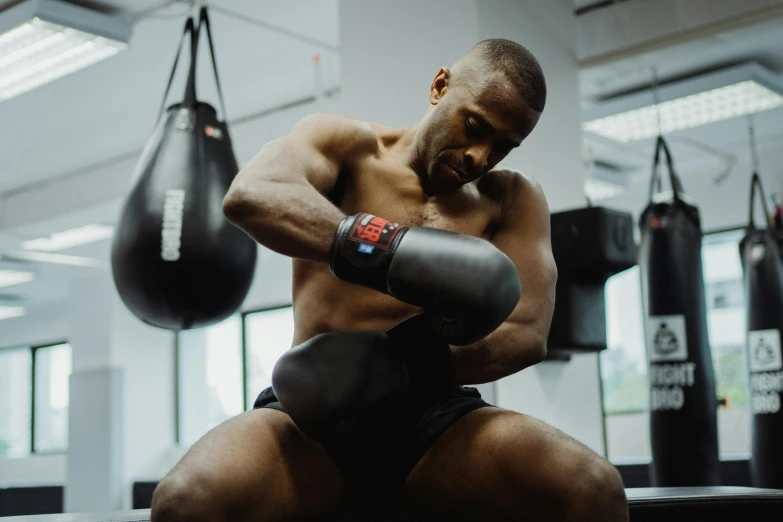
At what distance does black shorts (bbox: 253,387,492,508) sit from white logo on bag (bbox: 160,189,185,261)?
4.43ft

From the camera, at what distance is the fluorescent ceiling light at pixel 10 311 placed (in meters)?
11.0

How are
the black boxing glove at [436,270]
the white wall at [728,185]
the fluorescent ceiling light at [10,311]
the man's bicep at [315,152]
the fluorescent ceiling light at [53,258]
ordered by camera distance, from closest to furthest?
the black boxing glove at [436,270] < the man's bicep at [315,152] < the white wall at [728,185] < the fluorescent ceiling light at [53,258] < the fluorescent ceiling light at [10,311]

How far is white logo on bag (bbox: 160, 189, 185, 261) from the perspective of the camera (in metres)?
2.88

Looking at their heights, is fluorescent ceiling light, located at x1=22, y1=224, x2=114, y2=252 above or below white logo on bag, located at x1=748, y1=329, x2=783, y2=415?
above

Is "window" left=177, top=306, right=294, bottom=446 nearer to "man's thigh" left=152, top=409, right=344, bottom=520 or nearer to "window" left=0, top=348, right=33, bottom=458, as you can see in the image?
"window" left=0, top=348, right=33, bottom=458

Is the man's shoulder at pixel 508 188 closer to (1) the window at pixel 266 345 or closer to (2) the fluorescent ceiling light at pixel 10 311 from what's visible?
(1) the window at pixel 266 345

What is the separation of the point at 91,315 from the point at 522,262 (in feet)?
26.4

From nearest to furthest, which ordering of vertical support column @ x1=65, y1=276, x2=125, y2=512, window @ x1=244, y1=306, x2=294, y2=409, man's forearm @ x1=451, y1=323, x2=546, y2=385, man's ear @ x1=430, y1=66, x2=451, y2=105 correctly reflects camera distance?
man's forearm @ x1=451, y1=323, x2=546, y2=385
man's ear @ x1=430, y1=66, x2=451, y2=105
vertical support column @ x1=65, y1=276, x2=125, y2=512
window @ x1=244, y1=306, x2=294, y2=409

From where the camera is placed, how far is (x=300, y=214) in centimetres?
146

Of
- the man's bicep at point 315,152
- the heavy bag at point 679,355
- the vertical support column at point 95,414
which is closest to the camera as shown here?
the man's bicep at point 315,152

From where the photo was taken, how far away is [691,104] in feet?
17.6

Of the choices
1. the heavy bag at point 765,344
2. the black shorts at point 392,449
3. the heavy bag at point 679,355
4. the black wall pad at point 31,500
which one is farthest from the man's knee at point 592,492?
the black wall pad at point 31,500

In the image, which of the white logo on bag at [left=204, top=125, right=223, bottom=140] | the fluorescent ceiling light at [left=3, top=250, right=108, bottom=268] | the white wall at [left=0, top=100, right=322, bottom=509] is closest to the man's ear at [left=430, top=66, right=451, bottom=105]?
the white logo on bag at [left=204, top=125, right=223, bottom=140]

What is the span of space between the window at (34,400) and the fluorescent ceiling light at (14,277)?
1.89 meters
